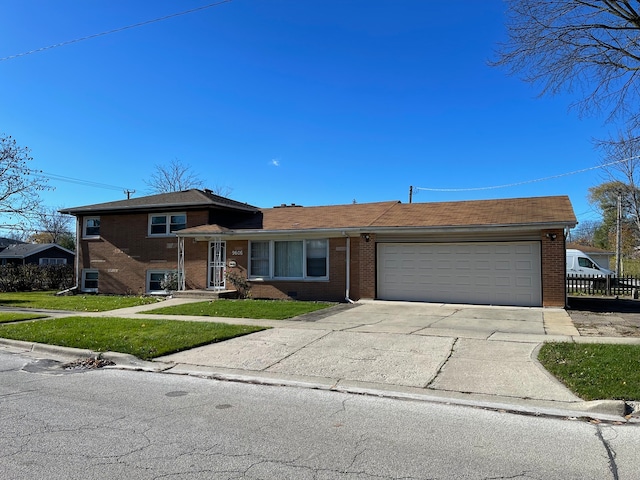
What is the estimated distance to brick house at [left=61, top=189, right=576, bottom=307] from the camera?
50.9 feet

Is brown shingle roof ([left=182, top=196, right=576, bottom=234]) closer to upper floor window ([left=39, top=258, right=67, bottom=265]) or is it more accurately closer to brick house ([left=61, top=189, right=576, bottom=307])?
brick house ([left=61, top=189, right=576, bottom=307])

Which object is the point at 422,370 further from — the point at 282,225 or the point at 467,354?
the point at 282,225

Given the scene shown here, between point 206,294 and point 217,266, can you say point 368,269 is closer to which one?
point 206,294

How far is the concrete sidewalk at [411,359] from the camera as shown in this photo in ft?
20.8

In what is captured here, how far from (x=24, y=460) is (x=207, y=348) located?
17.4 ft

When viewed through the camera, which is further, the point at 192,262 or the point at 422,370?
the point at 192,262

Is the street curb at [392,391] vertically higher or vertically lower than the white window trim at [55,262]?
lower

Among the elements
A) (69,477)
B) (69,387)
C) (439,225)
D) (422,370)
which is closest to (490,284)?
(439,225)

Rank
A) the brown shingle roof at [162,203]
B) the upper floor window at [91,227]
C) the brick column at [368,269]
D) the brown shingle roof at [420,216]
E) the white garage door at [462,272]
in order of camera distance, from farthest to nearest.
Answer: the upper floor window at [91,227] → the brown shingle roof at [162,203] → the brick column at [368,269] → the brown shingle roof at [420,216] → the white garage door at [462,272]

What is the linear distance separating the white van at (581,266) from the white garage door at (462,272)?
1576 cm

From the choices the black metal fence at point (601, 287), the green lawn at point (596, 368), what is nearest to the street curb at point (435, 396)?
the green lawn at point (596, 368)

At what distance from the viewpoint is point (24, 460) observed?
13.7 ft

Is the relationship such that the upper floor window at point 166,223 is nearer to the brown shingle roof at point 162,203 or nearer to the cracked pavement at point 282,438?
the brown shingle roof at point 162,203

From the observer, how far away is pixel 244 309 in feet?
48.7
